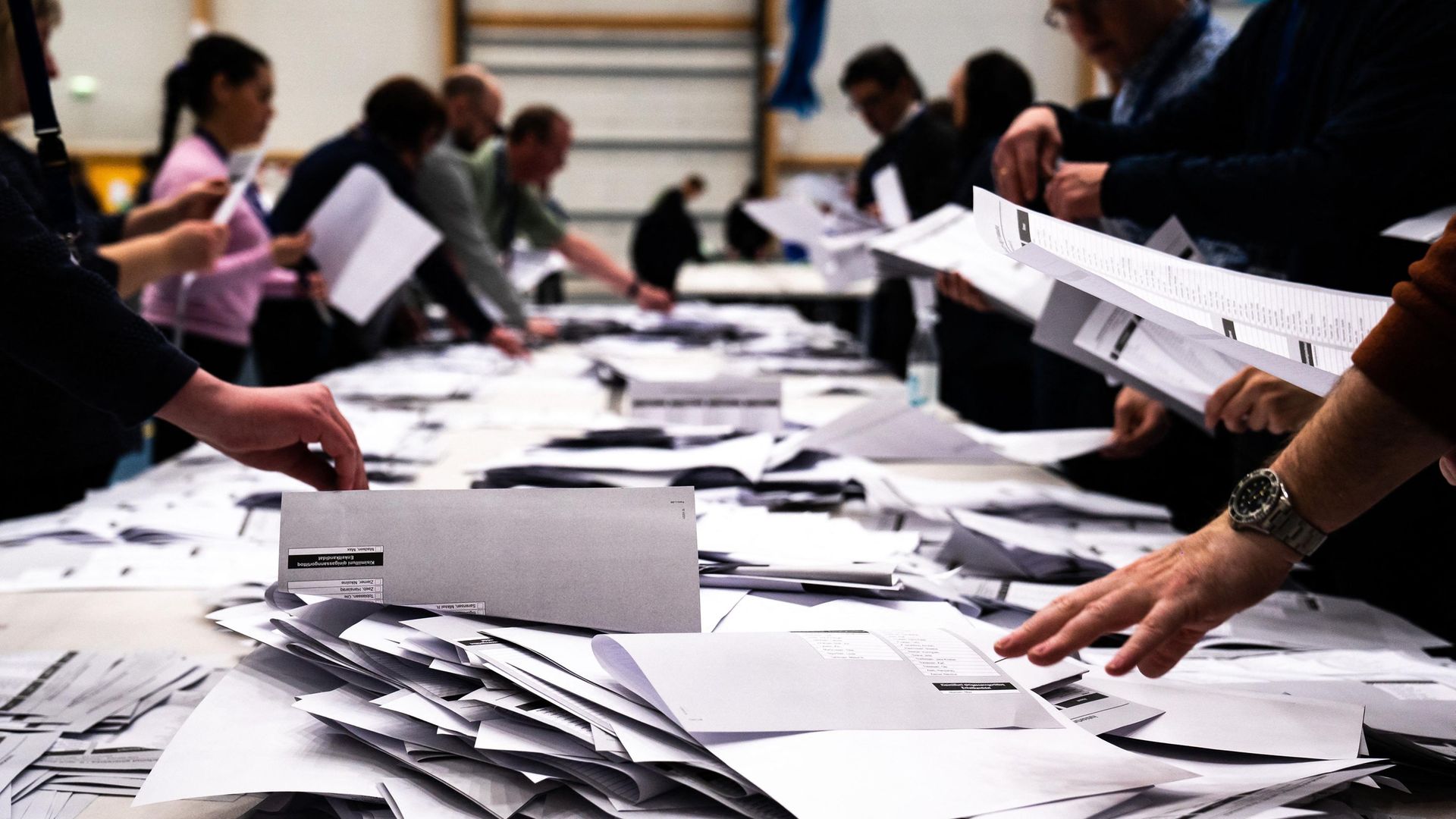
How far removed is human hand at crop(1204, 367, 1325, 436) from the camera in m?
0.99

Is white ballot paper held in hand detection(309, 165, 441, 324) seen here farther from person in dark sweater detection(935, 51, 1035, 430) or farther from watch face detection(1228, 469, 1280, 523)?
watch face detection(1228, 469, 1280, 523)

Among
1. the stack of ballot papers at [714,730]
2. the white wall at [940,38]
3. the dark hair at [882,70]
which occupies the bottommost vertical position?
the stack of ballot papers at [714,730]

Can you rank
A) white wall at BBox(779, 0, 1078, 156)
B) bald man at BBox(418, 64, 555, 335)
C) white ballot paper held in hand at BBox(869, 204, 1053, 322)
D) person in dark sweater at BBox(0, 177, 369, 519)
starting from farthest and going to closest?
white wall at BBox(779, 0, 1078, 156) < bald man at BBox(418, 64, 555, 335) < white ballot paper held in hand at BBox(869, 204, 1053, 322) < person in dark sweater at BBox(0, 177, 369, 519)

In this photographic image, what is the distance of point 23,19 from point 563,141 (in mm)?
3052

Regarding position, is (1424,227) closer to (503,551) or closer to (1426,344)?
(1426,344)

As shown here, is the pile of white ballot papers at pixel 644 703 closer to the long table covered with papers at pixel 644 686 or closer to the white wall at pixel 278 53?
the long table covered with papers at pixel 644 686

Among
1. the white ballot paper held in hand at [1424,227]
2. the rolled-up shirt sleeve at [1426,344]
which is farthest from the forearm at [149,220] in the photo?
the rolled-up shirt sleeve at [1426,344]

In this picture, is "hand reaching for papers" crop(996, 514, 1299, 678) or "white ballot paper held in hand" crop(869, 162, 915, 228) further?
"white ballot paper held in hand" crop(869, 162, 915, 228)

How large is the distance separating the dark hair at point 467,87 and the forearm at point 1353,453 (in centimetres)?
393

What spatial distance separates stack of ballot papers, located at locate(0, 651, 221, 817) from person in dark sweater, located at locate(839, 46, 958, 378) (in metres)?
2.99

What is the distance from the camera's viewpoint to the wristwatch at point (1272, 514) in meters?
0.65

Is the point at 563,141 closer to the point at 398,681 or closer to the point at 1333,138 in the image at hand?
the point at 1333,138

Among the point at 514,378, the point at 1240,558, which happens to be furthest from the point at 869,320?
the point at 1240,558

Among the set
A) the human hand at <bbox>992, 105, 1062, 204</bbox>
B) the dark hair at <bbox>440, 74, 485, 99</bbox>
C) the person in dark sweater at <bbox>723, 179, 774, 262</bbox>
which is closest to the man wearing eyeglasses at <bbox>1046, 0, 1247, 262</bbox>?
the human hand at <bbox>992, 105, 1062, 204</bbox>
